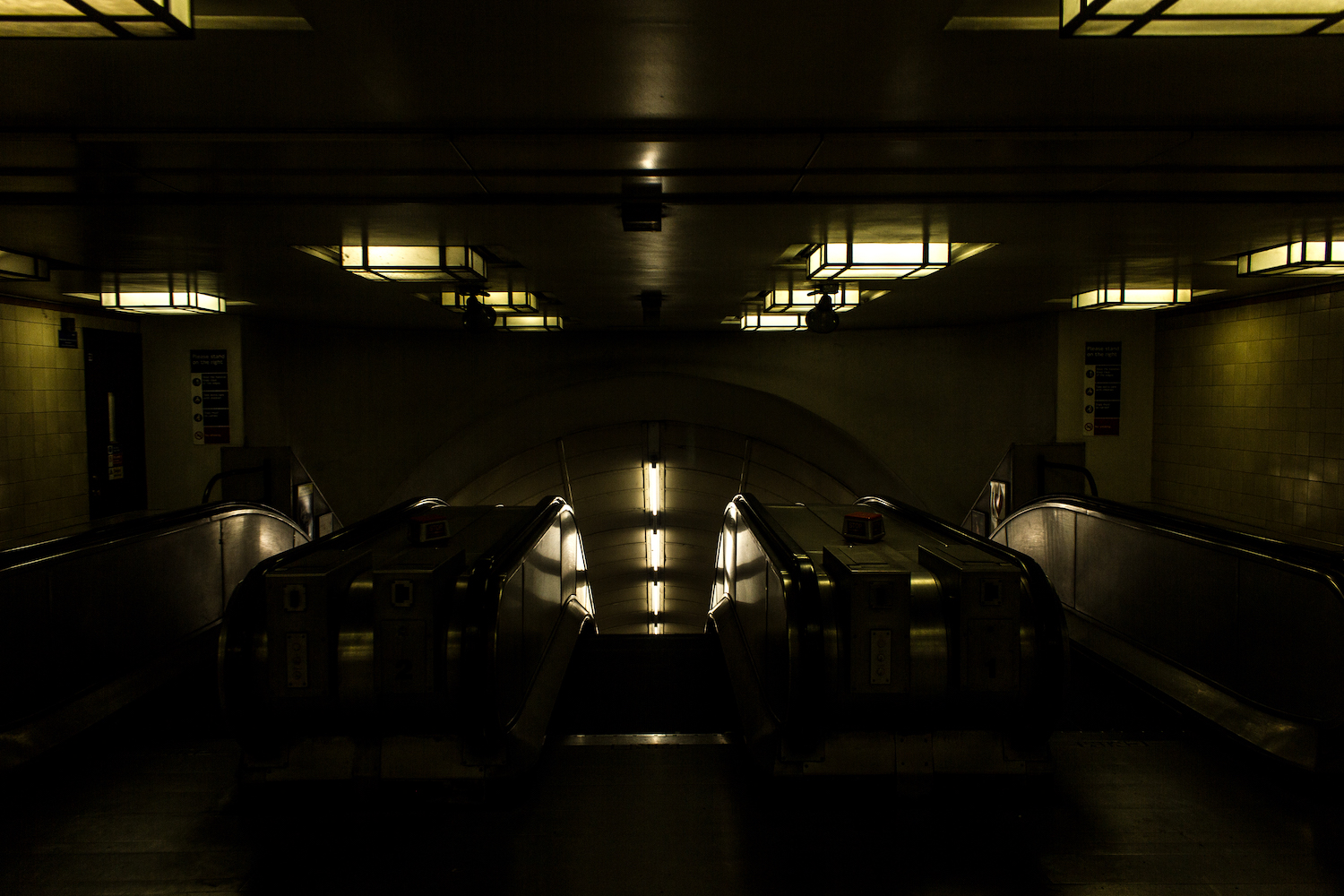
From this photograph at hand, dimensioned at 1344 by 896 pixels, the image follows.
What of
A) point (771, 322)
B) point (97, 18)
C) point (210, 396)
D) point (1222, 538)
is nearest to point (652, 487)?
point (771, 322)

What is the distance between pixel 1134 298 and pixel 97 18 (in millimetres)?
7290

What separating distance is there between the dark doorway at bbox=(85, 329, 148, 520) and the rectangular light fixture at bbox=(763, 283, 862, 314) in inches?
270

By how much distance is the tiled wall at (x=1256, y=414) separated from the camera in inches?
245

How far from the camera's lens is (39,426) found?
652cm

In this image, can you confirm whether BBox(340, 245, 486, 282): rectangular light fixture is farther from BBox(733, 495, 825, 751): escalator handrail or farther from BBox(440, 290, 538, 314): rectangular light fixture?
BBox(733, 495, 825, 751): escalator handrail

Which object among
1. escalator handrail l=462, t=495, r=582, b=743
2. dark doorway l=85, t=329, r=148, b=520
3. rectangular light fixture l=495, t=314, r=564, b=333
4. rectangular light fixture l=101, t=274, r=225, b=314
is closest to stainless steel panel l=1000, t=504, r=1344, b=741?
escalator handrail l=462, t=495, r=582, b=743

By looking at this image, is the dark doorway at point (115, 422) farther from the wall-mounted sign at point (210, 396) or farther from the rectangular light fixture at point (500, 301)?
the rectangular light fixture at point (500, 301)

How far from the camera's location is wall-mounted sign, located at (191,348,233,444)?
7730mm

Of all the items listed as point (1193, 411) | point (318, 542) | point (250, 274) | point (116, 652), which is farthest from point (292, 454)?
point (1193, 411)

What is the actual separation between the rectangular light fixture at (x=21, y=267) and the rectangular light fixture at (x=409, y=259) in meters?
2.15


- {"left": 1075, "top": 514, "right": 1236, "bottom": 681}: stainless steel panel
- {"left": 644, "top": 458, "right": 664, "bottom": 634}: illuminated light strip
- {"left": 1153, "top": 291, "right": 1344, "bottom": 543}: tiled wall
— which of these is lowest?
{"left": 644, "top": 458, "right": 664, "bottom": 634}: illuminated light strip

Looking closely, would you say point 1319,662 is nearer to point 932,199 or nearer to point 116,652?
point 932,199

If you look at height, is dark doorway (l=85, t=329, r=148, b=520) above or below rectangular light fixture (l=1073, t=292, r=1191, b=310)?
below

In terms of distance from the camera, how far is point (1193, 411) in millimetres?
7906
